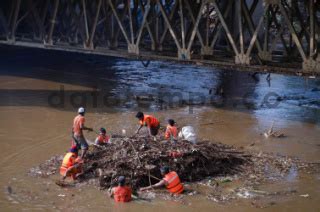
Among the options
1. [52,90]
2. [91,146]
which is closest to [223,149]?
[91,146]

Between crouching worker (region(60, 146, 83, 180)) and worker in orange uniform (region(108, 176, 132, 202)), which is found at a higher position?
crouching worker (region(60, 146, 83, 180))

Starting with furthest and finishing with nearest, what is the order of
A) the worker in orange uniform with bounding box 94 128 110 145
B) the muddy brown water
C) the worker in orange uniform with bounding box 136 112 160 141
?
1. the worker in orange uniform with bounding box 136 112 160 141
2. the worker in orange uniform with bounding box 94 128 110 145
3. the muddy brown water

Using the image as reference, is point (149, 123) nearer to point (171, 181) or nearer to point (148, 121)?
point (148, 121)

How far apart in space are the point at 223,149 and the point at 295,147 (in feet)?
7.69

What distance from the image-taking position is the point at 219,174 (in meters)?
9.65

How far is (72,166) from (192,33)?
19.1ft

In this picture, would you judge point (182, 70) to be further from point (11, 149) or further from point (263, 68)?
point (11, 149)

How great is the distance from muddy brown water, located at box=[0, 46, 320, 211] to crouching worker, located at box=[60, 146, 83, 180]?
1.12 feet

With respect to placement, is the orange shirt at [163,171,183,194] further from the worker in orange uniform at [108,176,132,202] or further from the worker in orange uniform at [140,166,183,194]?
the worker in orange uniform at [108,176,132,202]

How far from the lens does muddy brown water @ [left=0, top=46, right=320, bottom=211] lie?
8703mm

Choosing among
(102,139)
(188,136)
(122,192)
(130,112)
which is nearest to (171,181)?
(122,192)

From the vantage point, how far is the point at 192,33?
43.8 ft

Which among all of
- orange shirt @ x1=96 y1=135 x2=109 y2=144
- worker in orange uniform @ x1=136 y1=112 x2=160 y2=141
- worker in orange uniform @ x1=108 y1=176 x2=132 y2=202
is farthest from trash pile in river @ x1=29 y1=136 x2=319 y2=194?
worker in orange uniform @ x1=136 y1=112 x2=160 y2=141

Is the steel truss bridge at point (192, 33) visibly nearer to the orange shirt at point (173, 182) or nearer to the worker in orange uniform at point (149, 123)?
the worker in orange uniform at point (149, 123)
